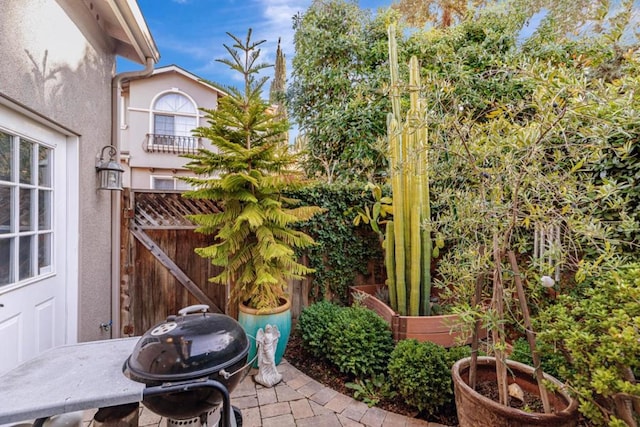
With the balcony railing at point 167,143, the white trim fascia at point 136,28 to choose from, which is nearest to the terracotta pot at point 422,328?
the white trim fascia at point 136,28

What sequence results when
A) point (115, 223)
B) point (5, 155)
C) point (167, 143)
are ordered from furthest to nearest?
point (167, 143) < point (115, 223) < point (5, 155)

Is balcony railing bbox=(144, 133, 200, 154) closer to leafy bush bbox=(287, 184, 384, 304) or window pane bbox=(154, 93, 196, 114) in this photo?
window pane bbox=(154, 93, 196, 114)

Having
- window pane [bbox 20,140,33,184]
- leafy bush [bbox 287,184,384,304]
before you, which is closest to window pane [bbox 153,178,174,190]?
leafy bush [bbox 287,184,384,304]

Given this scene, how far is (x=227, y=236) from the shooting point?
113 inches

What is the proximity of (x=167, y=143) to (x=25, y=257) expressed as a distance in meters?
8.68

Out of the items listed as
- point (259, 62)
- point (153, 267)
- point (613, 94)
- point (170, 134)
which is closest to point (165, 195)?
point (153, 267)

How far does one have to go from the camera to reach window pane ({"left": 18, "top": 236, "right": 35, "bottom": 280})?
2.16 meters

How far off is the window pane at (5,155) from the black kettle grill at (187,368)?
5.16ft

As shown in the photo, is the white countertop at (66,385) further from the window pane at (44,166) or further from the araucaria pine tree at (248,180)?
the window pane at (44,166)

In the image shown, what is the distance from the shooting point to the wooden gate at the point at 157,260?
3.45 metres

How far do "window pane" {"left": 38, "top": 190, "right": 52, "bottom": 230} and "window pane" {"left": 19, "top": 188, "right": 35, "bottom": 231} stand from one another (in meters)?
0.10

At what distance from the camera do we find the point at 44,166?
7.91 ft

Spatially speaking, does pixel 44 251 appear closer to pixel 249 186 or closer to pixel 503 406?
pixel 249 186

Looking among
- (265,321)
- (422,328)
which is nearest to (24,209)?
(265,321)
